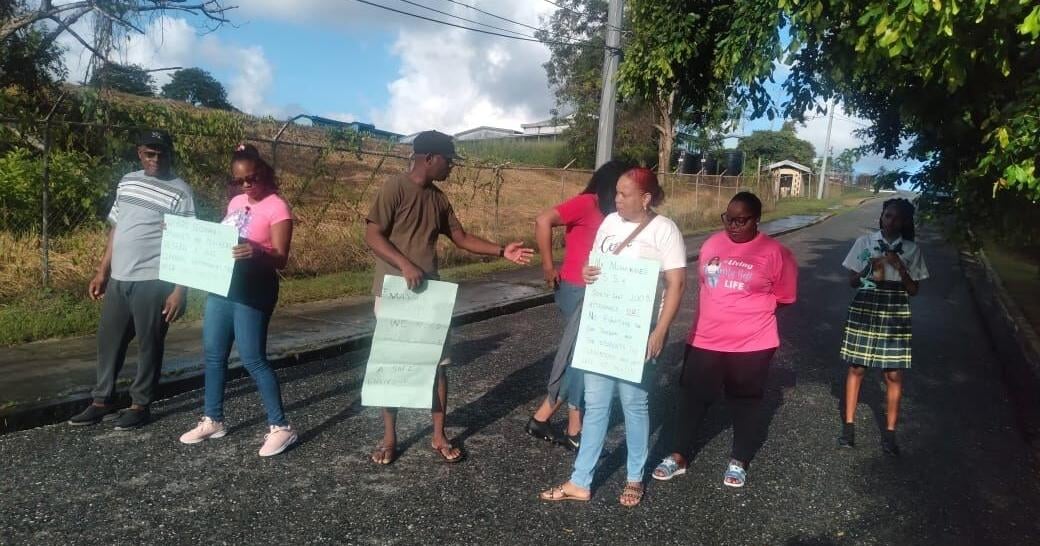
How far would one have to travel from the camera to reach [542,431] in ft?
15.4

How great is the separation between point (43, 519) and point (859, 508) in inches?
150

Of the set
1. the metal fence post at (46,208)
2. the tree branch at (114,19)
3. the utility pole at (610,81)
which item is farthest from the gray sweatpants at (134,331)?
the utility pole at (610,81)

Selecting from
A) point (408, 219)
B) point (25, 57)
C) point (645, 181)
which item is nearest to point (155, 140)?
point (408, 219)

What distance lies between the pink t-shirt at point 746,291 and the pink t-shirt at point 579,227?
673mm

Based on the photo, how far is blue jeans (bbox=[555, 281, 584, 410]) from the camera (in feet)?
14.3

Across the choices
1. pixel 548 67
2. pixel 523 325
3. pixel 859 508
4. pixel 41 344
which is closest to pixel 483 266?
pixel 523 325

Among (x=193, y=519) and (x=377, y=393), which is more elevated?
(x=377, y=393)

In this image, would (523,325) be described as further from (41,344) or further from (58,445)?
(58,445)

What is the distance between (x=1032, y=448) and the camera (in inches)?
202

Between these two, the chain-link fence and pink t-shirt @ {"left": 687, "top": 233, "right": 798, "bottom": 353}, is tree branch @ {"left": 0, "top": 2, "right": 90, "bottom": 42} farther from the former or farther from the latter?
pink t-shirt @ {"left": 687, "top": 233, "right": 798, "bottom": 353}

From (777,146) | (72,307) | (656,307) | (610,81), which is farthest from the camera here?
(777,146)

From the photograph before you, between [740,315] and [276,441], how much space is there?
2537mm

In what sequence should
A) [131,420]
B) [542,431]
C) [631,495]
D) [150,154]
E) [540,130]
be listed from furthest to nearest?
[540,130] → [542,431] → [131,420] → [150,154] → [631,495]

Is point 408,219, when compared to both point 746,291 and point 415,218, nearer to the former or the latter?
point 415,218
